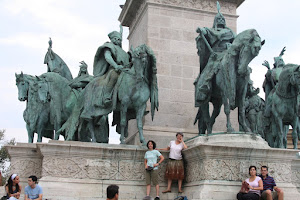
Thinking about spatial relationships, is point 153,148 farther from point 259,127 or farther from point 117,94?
point 259,127

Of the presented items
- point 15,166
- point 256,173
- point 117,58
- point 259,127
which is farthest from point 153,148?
point 259,127

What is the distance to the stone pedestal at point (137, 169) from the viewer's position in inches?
409

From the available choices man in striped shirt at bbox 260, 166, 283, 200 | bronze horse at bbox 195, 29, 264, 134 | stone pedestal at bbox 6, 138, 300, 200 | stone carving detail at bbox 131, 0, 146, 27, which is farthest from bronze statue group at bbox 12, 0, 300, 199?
stone carving detail at bbox 131, 0, 146, 27

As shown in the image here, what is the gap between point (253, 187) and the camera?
968 cm

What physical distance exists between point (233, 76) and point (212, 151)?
2.21 m

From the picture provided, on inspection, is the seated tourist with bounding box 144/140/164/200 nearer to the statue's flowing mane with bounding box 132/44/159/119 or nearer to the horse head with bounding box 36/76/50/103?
the statue's flowing mane with bounding box 132/44/159/119

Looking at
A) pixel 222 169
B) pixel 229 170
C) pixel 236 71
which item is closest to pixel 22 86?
pixel 236 71

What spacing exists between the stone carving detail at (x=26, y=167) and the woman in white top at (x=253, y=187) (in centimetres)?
590

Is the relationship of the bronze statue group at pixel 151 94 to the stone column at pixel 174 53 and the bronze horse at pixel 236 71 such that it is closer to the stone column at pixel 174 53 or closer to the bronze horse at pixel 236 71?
the bronze horse at pixel 236 71

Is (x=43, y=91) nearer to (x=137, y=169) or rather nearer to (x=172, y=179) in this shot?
(x=137, y=169)

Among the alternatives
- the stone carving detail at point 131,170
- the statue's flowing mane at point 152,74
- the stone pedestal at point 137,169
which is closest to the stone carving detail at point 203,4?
the statue's flowing mane at point 152,74

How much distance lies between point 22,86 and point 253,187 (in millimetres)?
9018

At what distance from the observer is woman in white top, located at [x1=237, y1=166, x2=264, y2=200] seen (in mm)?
9422

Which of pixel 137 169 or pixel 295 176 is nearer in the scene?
pixel 137 169
